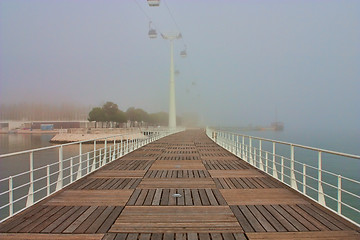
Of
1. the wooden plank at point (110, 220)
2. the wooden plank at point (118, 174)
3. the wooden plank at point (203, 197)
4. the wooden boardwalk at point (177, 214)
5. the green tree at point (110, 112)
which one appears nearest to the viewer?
the wooden boardwalk at point (177, 214)

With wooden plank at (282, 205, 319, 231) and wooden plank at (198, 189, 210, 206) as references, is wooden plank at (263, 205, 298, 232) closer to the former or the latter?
wooden plank at (282, 205, 319, 231)

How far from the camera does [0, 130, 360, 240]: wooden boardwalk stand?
3.34 m

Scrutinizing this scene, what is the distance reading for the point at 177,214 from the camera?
158 inches

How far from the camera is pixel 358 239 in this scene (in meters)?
3.19

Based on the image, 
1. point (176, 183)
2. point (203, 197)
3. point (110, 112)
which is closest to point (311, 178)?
point (176, 183)

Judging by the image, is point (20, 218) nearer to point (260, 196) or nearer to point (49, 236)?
point (49, 236)

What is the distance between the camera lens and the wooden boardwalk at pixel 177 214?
3340mm

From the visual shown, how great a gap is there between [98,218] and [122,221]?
0.40 meters

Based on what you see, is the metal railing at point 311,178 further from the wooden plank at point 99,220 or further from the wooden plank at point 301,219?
the wooden plank at point 99,220

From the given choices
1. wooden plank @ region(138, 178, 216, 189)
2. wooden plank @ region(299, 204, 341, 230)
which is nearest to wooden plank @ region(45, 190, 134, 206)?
wooden plank @ region(138, 178, 216, 189)

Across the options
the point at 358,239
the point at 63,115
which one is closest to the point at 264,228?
the point at 358,239

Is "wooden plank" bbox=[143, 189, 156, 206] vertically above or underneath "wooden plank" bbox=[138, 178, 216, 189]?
above

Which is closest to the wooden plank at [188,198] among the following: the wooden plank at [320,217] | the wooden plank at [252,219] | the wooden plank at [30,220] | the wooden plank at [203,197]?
the wooden plank at [203,197]

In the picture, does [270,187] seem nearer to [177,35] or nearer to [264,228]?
[264,228]
